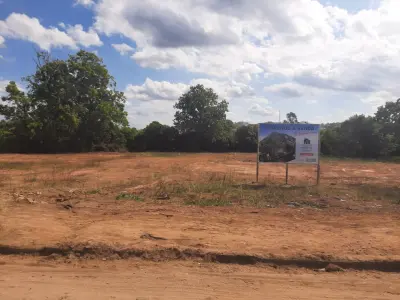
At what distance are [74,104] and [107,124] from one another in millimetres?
4064

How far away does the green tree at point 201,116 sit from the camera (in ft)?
173

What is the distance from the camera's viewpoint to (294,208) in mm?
10438

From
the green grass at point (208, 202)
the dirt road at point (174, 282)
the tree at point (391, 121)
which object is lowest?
the dirt road at point (174, 282)

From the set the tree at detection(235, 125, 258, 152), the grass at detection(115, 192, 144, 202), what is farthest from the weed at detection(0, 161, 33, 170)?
the tree at detection(235, 125, 258, 152)

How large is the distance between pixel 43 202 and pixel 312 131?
10246mm

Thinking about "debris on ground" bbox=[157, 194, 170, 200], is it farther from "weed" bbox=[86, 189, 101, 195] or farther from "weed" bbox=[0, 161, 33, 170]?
"weed" bbox=[0, 161, 33, 170]

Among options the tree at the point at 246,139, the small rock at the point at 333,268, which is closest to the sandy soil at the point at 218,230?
the small rock at the point at 333,268

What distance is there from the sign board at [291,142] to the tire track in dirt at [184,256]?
9696 mm

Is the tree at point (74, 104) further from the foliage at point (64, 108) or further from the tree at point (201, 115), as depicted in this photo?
the tree at point (201, 115)

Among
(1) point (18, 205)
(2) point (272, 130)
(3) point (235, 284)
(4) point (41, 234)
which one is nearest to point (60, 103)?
(2) point (272, 130)

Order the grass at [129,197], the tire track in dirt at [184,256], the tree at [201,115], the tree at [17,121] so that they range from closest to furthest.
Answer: the tire track in dirt at [184,256] < the grass at [129,197] < the tree at [17,121] < the tree at [201,115]

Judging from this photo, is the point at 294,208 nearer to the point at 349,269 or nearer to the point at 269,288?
the point at 349,269

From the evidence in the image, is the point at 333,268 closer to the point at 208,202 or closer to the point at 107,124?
the point at 208,202

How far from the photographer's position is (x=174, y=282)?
5.22 metres
